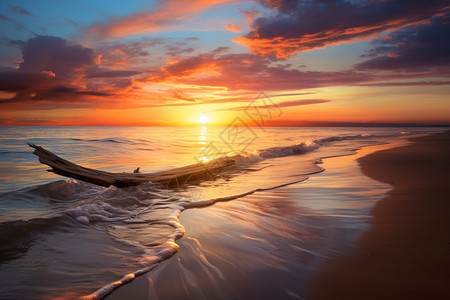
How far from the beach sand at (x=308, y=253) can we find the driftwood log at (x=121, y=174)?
2581 millimetres

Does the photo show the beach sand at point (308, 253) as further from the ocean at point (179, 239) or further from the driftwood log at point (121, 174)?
the driftwood log at point (121, 174)

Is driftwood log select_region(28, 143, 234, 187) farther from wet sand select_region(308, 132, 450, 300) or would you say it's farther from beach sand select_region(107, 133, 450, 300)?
wet sand select_region(308, 132, 450, 300)

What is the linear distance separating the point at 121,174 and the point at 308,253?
5.60 meters

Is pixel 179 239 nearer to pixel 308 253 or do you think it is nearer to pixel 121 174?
pixel 308 253

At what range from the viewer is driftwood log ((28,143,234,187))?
5441 mm

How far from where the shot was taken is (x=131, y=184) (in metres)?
6.60

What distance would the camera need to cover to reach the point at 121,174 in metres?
6.93

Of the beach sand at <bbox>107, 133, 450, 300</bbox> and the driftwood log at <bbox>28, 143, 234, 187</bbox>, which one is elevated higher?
the driftwood log at <bbox>28, 143, 234, 187</bbox>

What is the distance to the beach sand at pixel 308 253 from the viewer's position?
2162mm

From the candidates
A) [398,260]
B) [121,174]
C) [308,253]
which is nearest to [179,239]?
[308,253]

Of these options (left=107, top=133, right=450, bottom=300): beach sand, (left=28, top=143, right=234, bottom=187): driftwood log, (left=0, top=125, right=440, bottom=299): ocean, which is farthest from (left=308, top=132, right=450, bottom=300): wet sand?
(left=28, top=143, right=234, bottom=187): driftwood log

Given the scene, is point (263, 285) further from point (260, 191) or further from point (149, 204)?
point (260, 191)

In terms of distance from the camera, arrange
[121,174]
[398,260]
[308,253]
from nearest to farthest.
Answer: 1. [398,260]
2. [308,253]
3. [121,174]

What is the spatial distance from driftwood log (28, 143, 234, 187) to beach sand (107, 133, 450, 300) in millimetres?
2581
